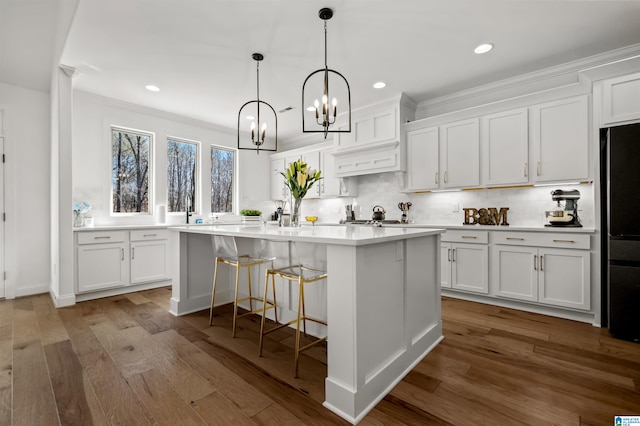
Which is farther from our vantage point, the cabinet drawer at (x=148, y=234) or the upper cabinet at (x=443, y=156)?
the cabinet drawer at (x=148, y=234)

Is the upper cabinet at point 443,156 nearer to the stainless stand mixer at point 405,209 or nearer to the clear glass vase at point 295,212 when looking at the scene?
the stainless stand mixer at point 405,209

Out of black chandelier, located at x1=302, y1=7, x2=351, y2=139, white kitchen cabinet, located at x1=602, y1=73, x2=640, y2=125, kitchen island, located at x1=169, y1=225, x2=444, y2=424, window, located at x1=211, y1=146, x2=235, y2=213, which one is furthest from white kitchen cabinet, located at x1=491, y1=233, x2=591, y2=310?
window, located at x1=211, y1=146, x2=235, y2=213

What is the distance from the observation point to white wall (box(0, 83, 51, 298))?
3.68 meters

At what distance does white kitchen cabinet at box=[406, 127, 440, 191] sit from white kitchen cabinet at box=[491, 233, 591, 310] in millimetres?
1215

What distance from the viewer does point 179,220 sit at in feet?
16.4

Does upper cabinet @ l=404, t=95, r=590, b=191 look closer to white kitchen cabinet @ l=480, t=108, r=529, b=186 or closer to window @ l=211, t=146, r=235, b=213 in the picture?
white kitchen cabinet @ l=480, t=108, r=529, b=186

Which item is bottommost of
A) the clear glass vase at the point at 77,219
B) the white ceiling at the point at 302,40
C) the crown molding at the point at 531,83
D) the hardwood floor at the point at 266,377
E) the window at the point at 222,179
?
the hardwood floor at the point at 266,377

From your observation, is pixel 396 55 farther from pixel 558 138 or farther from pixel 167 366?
pixel 167 366

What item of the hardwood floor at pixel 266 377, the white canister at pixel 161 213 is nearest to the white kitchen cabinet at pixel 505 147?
the hardwood floor at pixel 266 377

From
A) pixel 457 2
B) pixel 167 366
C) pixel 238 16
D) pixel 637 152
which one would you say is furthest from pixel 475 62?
pixel 167 366

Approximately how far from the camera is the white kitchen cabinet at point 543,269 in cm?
284

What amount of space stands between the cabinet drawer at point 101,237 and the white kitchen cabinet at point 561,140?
520 centimetres

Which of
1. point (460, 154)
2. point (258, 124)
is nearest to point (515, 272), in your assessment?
point (460, 154)

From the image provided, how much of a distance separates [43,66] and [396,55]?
4113 mm
